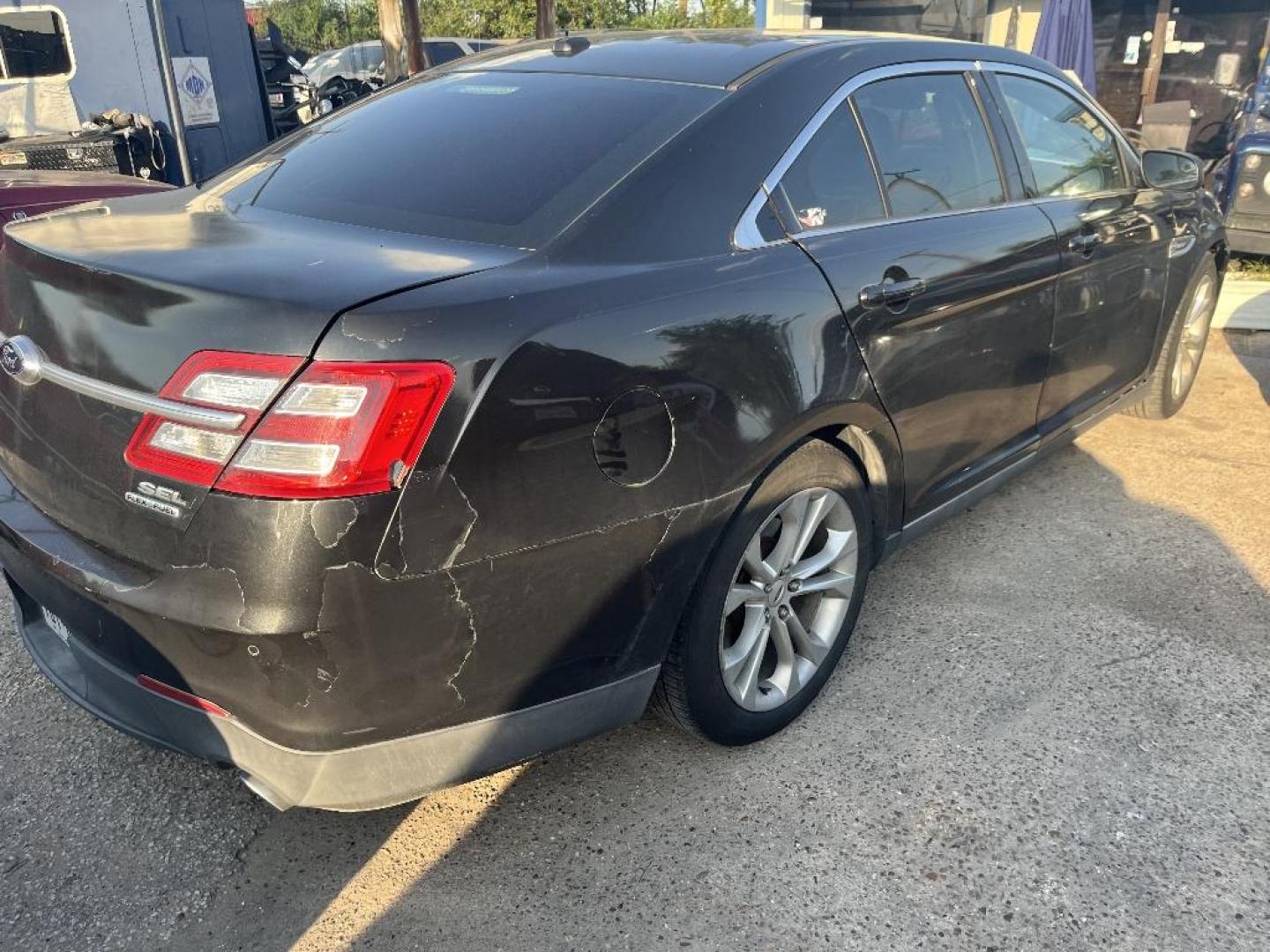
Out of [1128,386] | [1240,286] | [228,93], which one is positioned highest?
[228,93]

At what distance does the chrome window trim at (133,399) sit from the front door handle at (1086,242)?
276 cm

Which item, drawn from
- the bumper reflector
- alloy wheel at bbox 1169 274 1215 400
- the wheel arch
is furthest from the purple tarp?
the bumper reflector

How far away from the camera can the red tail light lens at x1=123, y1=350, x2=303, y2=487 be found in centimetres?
173

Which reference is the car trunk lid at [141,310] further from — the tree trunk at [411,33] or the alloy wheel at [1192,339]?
the tree trunk at [411,33]

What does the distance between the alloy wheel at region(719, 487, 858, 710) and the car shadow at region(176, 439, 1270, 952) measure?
6.9 inches

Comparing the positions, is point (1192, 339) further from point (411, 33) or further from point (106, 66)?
point (411, 33)

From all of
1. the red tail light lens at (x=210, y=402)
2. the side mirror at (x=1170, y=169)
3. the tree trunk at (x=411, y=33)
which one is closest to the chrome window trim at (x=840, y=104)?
the side mirror at (x=1170, y=169)

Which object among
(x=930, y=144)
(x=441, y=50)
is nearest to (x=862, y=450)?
(x=930, y=144)

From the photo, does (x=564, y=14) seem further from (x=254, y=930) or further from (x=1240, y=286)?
(x=254, y=930)

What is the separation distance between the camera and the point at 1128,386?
4281mm

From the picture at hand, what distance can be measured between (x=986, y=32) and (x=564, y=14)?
21.5 m

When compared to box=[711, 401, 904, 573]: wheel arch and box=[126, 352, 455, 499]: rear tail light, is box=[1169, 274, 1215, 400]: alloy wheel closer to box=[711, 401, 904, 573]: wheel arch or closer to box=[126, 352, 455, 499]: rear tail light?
box=[711, 401, 904, 573]: wheel arch

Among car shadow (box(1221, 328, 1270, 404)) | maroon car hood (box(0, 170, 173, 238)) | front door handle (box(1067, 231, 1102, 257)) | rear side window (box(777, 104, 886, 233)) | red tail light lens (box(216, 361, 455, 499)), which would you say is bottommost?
car shadow (box(1221, 328, 1270, 404))

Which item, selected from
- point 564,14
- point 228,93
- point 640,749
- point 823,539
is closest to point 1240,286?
point 823,539
